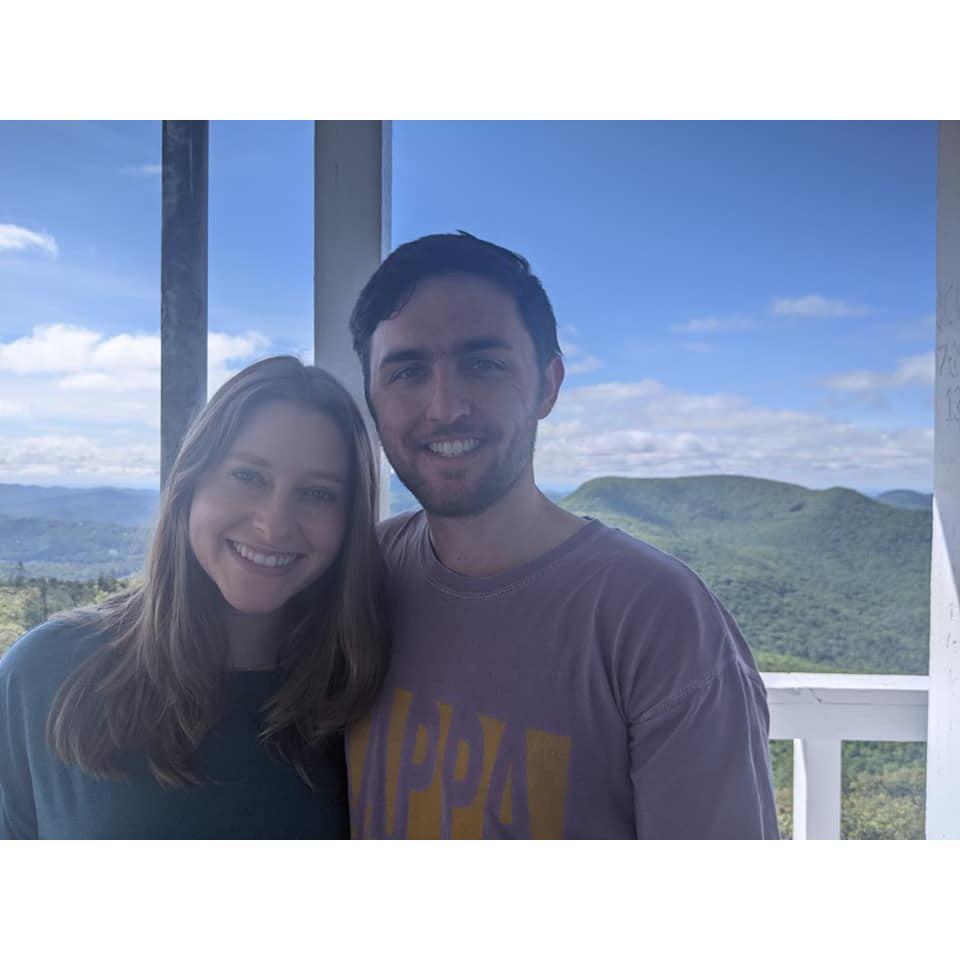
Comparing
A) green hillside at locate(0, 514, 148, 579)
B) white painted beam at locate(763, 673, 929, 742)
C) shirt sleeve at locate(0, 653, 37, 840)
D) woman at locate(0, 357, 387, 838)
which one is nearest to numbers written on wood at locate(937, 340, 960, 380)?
white painted beam at locate(763, 673, 929, 742)

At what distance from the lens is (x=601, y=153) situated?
1651 mm

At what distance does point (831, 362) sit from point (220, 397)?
1850 mm

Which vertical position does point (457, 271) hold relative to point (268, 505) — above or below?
above


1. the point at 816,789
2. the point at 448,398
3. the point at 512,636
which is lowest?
the point at 816,789

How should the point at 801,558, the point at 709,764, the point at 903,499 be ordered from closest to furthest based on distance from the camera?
1. the point at 709,764
2. the point at 903,499
3. the point at 801,558

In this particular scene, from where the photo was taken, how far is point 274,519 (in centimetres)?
91

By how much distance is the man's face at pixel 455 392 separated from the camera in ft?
3.08

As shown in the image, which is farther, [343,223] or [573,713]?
[343,223]

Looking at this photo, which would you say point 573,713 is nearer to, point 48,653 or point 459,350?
point 459,350

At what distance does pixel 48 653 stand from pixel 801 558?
176 cm

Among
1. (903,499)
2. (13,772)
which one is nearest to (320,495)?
(13,772)

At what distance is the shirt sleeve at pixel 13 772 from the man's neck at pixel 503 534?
675 mm

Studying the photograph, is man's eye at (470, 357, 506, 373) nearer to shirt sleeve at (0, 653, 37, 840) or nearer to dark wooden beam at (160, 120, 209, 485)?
dark wooden beam at (160, 120, 209, 485)
